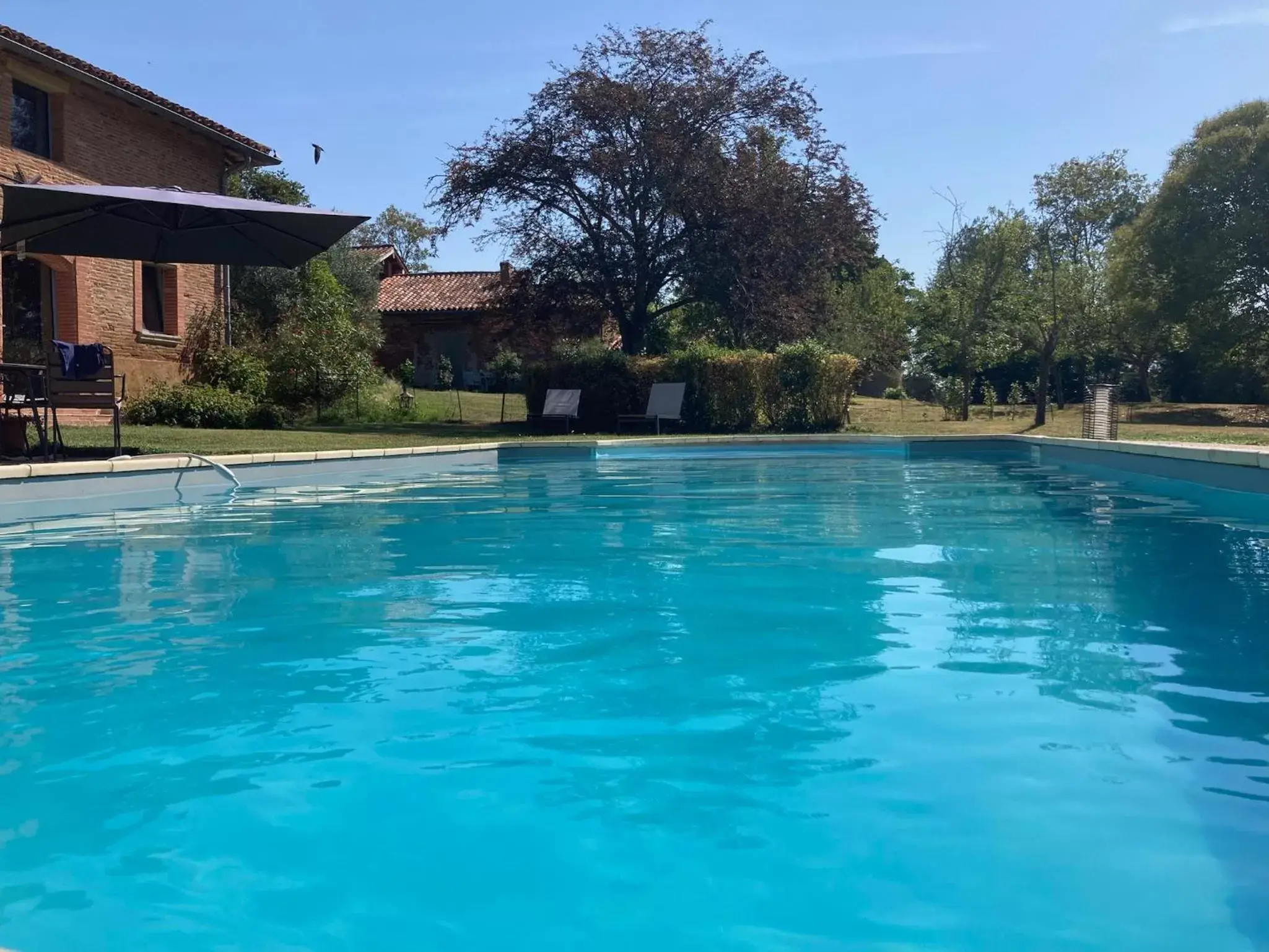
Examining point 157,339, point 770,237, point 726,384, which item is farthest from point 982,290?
point 157,339

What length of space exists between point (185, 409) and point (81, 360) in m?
7.04

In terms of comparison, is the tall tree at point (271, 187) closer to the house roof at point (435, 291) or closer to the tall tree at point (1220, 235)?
the house roof at point (435, 291)

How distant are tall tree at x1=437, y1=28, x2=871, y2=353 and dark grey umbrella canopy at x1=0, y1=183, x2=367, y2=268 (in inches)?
457

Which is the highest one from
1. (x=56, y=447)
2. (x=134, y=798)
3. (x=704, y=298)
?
(x=704, y=298)

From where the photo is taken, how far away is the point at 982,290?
76.5ft

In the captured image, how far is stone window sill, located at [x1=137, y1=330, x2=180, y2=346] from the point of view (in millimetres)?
18141

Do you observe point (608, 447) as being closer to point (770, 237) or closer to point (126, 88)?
point (770, 237)

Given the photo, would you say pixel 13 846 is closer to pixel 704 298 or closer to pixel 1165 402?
pixel 704 298

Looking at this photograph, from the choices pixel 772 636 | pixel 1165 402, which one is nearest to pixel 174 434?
A: pixel 772 636

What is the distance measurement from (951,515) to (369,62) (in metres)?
12.8

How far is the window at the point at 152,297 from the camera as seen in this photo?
739 inches

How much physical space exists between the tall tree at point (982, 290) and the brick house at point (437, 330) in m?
16.5

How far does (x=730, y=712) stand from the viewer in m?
3.30

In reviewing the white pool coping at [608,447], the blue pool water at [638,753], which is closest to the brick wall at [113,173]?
the white pool coping at [608,447]
